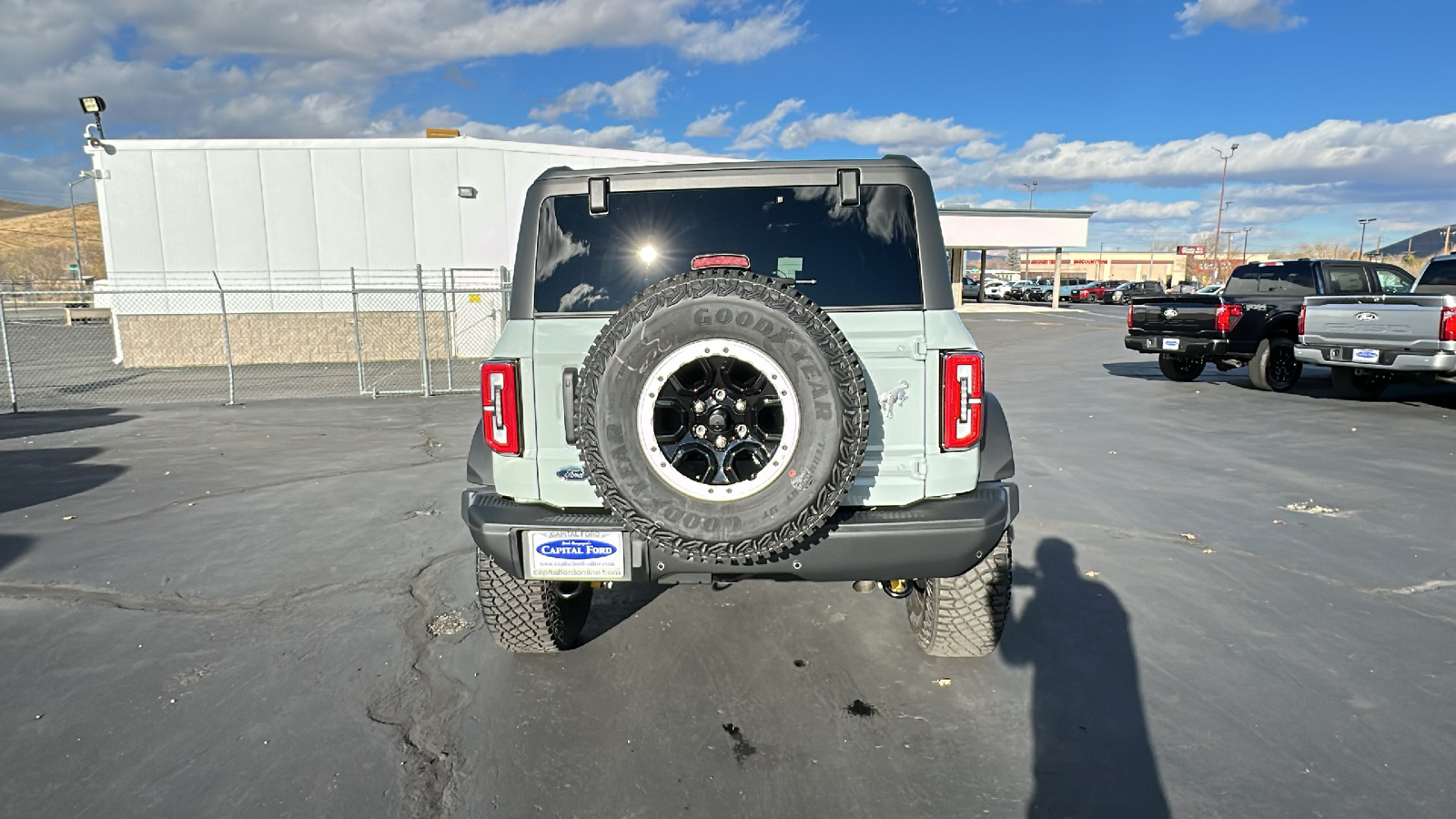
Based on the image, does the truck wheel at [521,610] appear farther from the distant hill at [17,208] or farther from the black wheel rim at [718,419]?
the distant hill at [17,208]

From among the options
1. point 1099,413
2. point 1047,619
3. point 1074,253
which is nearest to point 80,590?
point 1047,619

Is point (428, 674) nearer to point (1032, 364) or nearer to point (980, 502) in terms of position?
point (980, 502)

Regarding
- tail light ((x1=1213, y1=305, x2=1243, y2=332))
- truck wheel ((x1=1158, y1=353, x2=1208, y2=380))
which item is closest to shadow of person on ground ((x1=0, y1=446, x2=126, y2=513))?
tail light ((x1=1213, y1=305, x2=1243, y2=332))

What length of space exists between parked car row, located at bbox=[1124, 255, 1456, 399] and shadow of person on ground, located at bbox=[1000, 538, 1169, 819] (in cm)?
763

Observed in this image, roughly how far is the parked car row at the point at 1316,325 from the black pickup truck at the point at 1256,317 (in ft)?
0.04

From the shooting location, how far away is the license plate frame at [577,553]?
2756 mm

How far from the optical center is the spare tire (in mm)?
2488

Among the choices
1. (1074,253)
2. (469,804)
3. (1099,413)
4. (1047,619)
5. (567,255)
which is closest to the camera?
(469,804)

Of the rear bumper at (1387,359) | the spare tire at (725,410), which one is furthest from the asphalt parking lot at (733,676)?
the rear bumper at (1387,359)

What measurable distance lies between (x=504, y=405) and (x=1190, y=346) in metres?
12.0

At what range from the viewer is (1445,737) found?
2.76 metres

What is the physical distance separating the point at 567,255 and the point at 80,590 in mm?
3629

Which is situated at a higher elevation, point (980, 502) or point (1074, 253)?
point (1074, 253)

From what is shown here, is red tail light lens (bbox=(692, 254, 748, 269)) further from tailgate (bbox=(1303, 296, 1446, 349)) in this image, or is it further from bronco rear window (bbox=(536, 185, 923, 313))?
tailgate (bbox=(1303, 296, 1446, 349))
